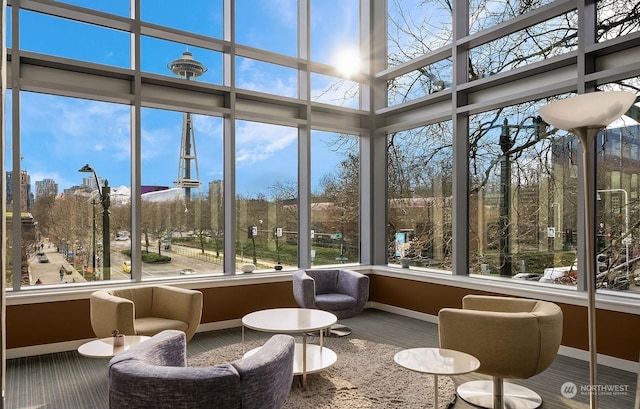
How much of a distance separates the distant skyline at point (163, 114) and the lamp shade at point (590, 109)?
175 inches

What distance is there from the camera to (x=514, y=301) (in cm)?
390

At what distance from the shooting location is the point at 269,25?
6637mm

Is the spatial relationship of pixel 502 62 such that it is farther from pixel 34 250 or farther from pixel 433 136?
pixel 34 250

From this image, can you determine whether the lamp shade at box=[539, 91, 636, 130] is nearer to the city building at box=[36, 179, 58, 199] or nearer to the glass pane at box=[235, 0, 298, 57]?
the glass pane at box=[235, 0, 298, 57]

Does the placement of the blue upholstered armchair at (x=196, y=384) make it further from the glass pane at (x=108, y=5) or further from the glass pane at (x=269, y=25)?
the glass pane at (x=269, y=25)

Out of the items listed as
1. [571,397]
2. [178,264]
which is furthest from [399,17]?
[571,397]

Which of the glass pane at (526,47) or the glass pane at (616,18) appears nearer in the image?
the glass pane at (616,18)

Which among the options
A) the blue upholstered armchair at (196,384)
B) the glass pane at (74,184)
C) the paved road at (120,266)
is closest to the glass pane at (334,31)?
the glass pane at (74,184)

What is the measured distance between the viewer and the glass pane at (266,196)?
643 centimetres

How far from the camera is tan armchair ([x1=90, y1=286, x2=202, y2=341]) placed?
397cm

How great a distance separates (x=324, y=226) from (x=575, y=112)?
4.75m

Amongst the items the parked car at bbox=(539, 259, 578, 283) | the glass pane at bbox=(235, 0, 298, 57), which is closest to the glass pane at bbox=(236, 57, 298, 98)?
the glass pane at bbox=(235, 0, 298, 57)

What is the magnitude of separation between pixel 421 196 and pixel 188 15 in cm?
412

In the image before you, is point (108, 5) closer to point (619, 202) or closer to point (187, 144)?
point (187, 144)
